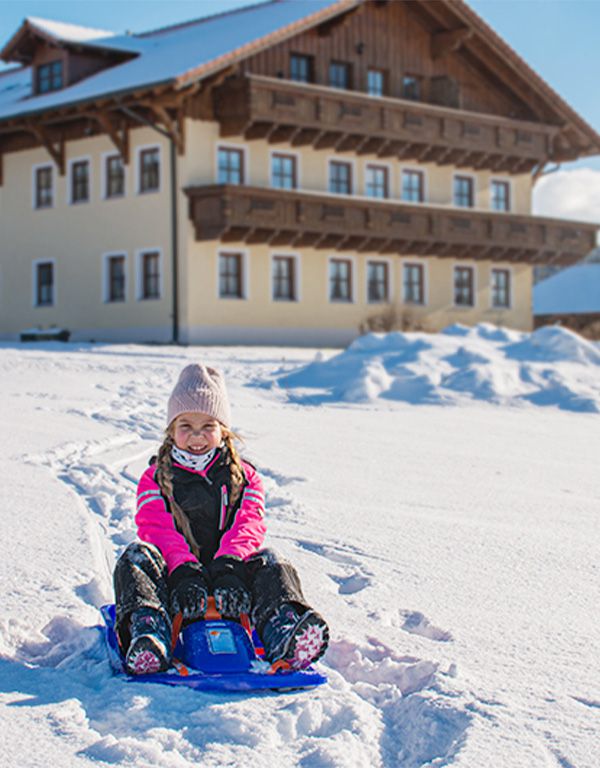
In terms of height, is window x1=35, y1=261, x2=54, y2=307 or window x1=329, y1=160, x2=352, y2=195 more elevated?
window x1=329, y1=160, x2=352, y2=195

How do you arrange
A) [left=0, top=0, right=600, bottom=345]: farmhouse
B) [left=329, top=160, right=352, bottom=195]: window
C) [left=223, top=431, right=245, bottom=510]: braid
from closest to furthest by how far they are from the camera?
[left=223, top=431, right=245, bottom=510]: braid, [left=0, top=0, right=600, bottom=345]: farmhouse, [left=329, top=160, right=352, bottom=195]: window

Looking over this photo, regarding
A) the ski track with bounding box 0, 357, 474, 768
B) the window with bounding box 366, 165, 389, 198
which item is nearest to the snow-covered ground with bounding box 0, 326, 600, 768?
the ski track with bounding box 0, 357, 474, 768

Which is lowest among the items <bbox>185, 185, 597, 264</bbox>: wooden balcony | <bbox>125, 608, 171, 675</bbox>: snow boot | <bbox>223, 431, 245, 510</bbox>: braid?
<bbox>125, 608, 171, 675</bbox>: snow boot

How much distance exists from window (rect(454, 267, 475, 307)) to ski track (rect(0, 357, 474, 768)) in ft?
92.3

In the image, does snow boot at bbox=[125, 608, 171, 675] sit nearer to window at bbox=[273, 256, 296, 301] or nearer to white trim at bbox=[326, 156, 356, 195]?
window at bbox=[273, 256, 296, 301]

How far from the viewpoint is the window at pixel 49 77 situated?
96.2ft

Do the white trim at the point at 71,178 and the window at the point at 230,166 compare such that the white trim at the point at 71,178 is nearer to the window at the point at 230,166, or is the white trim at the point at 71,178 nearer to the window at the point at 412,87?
the window at the point at 230,166

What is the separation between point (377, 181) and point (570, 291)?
128 ft

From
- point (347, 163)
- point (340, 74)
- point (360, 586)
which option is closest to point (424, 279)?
point (347, 163)

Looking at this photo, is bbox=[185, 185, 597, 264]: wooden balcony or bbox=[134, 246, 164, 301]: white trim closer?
bbox=[185, 185, 597, 264]: wooden balcony

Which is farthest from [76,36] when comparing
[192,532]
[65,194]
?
[192,532]

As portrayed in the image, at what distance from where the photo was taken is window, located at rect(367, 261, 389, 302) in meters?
30.6

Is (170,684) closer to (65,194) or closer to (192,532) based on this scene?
(192,532)

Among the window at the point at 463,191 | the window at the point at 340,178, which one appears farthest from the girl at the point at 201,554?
the window at the point at 463,191
